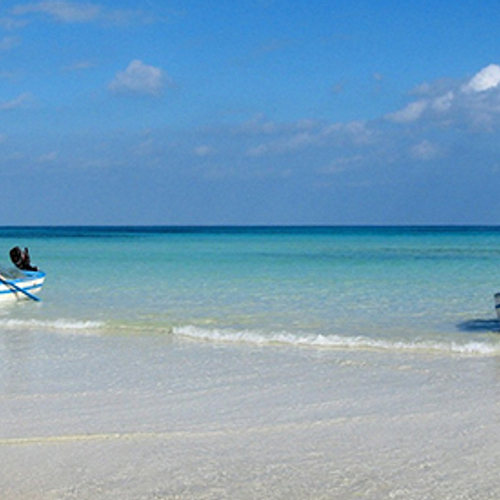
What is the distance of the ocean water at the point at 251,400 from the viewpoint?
549 cm

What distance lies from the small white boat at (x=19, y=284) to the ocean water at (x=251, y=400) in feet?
5.31

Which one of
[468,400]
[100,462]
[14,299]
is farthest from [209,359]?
[14,299]

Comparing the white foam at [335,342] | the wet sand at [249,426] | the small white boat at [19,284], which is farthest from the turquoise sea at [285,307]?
the wet sand at [249,426]

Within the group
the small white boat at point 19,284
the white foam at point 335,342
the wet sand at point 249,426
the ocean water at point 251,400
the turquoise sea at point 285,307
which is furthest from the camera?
the small white boat at point 19,284

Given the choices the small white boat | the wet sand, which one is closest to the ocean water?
the wet sand

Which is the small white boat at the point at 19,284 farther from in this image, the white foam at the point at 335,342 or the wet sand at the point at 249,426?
the wet sand at the point at 249,426

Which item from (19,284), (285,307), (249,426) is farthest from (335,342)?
(19,284)

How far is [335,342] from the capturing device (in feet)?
39.4

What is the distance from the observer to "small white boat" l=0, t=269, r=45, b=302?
748 inches

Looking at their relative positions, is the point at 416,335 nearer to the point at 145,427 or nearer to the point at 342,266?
the point at 145,427

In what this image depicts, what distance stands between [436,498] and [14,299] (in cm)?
1562

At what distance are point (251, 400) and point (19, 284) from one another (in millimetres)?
12688

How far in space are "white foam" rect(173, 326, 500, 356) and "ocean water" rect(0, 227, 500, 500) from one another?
0.15 feet

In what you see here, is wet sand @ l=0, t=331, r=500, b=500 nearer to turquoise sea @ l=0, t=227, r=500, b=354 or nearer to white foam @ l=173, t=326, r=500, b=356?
white foam @ l=173, t=326, r=500, b=356
